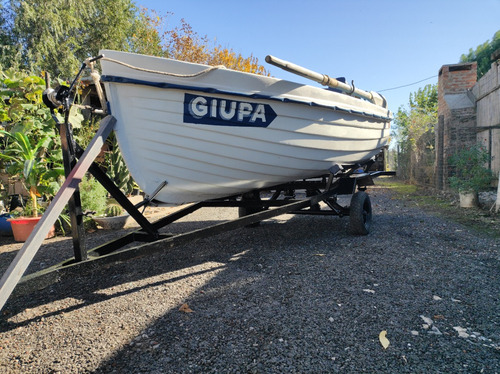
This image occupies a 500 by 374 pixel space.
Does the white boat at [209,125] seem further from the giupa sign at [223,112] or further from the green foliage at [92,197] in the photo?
the green foliage at [92,197]

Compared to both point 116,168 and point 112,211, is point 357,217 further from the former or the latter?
point 116,168

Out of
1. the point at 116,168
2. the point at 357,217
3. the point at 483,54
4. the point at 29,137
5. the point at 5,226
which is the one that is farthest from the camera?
the point at 483,54

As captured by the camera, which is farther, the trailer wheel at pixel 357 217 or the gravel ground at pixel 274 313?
the trailer wheel at pixel 357 217

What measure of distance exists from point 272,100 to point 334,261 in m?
1.59

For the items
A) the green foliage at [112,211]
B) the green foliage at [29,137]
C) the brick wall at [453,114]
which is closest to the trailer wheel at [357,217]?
the green foliage at [112,211]

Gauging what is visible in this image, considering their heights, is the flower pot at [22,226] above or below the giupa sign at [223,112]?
below

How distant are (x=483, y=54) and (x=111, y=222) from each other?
31892mm

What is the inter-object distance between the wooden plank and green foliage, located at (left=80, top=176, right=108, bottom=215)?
2.90 meters

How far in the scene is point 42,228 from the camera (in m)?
1.78

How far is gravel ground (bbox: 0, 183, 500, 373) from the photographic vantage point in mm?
1528

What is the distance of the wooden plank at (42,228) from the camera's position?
1618 mm

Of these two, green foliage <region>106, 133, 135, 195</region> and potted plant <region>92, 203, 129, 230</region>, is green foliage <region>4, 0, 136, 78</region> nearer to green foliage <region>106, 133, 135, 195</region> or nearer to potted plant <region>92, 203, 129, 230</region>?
green foliage <region>106, 133, 135, 195</region>

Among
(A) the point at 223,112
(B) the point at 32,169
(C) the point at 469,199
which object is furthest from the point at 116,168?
(C) the point at 469,199

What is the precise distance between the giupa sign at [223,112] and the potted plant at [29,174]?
115 inches
